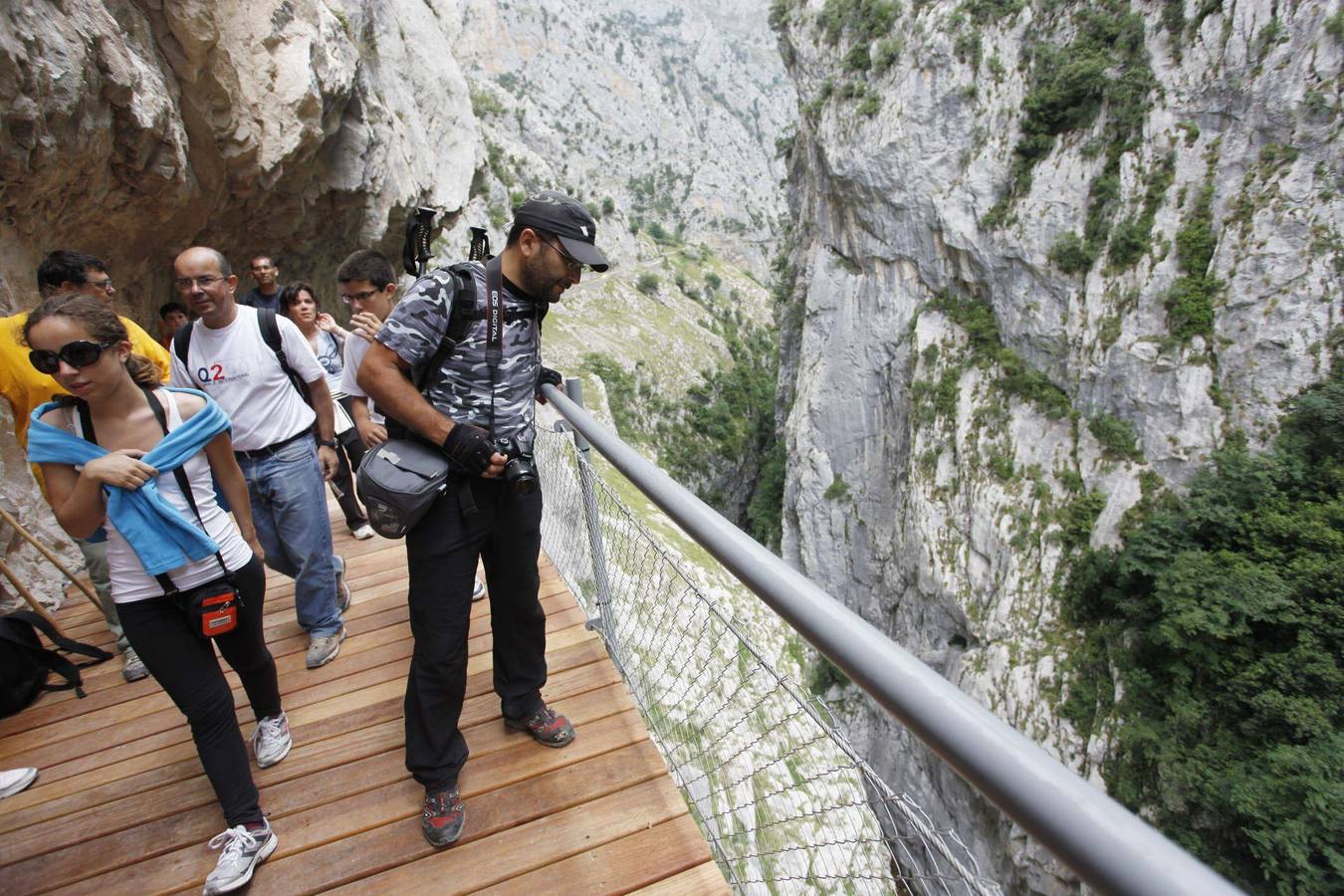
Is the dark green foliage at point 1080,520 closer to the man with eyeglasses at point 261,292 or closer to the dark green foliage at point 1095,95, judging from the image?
the dark green foliage at point 1095,95

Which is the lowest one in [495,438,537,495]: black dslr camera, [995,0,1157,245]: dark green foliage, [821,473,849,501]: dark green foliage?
[821,473,849,501]: dark green foliage

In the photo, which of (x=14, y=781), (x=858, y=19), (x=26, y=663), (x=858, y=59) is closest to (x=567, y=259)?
(x=14, y=781)

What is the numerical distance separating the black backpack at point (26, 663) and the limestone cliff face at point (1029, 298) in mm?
16686

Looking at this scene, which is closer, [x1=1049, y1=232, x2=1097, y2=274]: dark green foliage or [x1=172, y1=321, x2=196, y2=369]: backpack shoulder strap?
[x1=172, y1=321, x2=196, y2=369]: backpack shoulder strap

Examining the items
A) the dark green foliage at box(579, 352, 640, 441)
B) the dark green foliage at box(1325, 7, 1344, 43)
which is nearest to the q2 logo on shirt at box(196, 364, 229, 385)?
the dark green foliage at box(1325, 7, 1344, 43)

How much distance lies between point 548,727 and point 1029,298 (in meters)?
22.1

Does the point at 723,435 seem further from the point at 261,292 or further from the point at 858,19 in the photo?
the point at 261,292

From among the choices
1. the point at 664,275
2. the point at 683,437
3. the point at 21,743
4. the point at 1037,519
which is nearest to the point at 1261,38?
the point at 1037,519

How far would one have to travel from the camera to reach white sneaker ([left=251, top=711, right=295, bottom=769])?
97.2 inches

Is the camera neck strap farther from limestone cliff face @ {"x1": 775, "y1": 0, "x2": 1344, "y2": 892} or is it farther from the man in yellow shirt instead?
limestone cliff face @ {"x1": 775, "y1": 0, "x2": 1344, "y2": 892}

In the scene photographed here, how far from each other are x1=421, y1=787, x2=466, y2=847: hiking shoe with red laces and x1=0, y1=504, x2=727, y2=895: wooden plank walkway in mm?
51

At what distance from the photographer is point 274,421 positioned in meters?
2.90

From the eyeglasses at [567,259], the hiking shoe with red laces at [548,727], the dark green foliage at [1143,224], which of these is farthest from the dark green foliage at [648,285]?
the eyeglasses at [567,259]

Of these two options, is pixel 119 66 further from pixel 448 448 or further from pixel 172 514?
pixel 448 448
